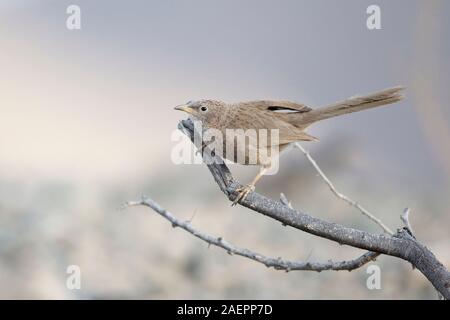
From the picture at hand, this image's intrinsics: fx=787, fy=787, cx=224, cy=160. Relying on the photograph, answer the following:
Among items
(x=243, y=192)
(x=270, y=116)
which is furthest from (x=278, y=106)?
(x=243, y=192)

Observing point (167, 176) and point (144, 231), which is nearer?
point (144, 231)

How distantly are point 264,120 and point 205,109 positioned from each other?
366 millimetres

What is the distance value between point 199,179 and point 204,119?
4.65 meters

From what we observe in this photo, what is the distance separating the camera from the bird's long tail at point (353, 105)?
3.48m

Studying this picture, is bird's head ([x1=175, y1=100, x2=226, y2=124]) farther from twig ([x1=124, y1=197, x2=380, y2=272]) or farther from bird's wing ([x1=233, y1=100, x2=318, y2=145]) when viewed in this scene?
twig ([x1=124, y1=197, x2=380, y2=272])

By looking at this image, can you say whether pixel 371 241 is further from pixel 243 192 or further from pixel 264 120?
pixel 264 120

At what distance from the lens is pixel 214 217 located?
766 cm

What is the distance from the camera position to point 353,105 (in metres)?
3.65

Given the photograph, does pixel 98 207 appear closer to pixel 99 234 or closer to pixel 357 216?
pixel 99 234

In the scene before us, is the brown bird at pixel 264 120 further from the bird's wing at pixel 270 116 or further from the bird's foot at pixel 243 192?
the bird's foot at pixel 243 192

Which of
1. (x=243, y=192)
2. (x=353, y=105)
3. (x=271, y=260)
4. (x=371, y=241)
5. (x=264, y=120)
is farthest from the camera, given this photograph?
(x=264, y=120)

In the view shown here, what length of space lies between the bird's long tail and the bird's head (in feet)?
1.37
